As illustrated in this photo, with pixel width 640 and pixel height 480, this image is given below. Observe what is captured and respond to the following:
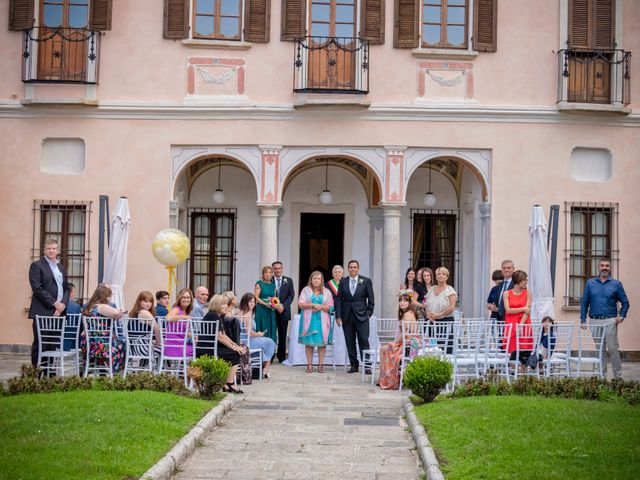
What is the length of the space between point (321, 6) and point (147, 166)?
4.45 metres

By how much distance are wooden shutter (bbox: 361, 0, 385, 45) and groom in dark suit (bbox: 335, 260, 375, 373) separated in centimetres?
499

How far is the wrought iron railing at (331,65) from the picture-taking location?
64.8ft

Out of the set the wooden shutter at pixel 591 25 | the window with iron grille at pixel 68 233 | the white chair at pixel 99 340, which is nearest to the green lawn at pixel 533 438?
the white chair at pixel 99 340

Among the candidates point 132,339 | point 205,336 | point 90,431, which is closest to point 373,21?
point 205,336

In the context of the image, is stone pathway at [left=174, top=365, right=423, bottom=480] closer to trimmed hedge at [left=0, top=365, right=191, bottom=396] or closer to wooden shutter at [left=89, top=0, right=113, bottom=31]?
trimmed hedge at [left=0, top=365, right=191, bottom=396]

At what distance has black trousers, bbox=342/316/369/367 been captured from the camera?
17.1 metres

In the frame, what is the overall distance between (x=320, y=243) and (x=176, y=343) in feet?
30.7

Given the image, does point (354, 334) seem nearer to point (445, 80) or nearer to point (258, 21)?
point (445, 80)

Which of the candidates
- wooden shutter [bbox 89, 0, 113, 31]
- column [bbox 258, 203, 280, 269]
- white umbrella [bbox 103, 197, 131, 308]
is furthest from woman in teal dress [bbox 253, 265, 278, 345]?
wooden shutter [bbox 89, 0, 113, 31]

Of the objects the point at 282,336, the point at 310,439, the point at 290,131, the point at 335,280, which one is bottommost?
the point at 310,439

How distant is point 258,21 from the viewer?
2000 centimetres

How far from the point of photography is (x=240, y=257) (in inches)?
888

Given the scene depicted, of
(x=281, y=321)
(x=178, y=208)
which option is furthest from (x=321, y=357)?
(x=178, y=208)

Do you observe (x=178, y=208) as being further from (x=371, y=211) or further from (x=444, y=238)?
(x=444, y=238)
